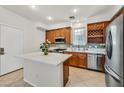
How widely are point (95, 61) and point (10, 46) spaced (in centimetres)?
350

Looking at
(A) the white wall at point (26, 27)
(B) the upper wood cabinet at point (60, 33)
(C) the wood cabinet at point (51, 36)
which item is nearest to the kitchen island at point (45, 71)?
(A) the white wall at point (26, 27)

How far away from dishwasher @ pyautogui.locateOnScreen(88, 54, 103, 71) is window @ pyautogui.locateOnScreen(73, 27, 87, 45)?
995mm

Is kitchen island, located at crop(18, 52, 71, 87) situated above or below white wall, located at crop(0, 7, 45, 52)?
below

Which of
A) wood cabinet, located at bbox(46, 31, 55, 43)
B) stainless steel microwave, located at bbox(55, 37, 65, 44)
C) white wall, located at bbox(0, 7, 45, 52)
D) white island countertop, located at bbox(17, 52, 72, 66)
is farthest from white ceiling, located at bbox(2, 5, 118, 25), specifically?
wood cabinet, located at bbox(46, 31, 55, 43)

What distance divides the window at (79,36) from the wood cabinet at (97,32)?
35 cm

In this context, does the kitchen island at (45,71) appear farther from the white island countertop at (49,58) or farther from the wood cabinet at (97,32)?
the wood cabinet at (97,32)

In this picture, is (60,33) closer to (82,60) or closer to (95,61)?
(82,60)

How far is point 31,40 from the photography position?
4.64 m

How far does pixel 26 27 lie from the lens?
4281mm

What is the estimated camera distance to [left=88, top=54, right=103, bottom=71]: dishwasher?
352 centimetres

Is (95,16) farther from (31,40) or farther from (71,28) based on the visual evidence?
(31,40)

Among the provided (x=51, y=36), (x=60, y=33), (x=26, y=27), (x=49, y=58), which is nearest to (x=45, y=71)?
(x=49, y=58)

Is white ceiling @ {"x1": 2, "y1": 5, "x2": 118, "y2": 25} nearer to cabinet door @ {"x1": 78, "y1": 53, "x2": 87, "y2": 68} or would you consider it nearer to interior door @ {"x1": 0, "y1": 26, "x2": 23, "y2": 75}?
interior door @ {"x1": 0, "y1": 26, "x2": 23, "y2": 75}

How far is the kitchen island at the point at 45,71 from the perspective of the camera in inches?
75.8
